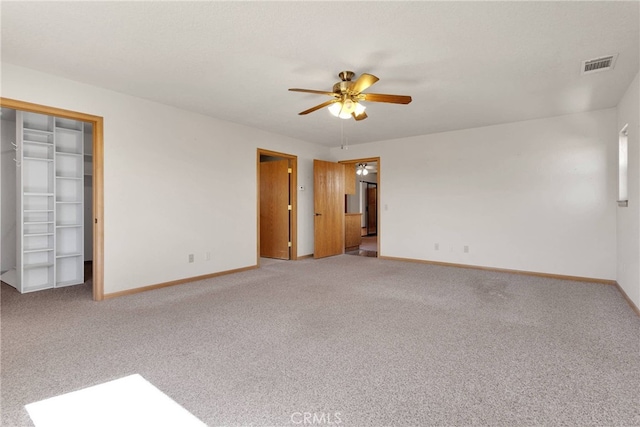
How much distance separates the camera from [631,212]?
11.2ft

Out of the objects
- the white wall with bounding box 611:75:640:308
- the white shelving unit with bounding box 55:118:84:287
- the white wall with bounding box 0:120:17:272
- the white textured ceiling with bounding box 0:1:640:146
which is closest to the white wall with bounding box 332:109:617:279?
the white wall with bounding box 611:75:640:308

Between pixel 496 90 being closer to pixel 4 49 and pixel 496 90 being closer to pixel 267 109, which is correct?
pixel 267 109

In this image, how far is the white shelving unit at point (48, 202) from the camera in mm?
3988

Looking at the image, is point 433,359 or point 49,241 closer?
point 433,359

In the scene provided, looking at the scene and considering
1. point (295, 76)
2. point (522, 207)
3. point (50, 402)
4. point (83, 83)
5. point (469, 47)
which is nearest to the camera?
point (50, 402)

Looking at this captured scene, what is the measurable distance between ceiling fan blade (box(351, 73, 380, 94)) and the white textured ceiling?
20 centimetres

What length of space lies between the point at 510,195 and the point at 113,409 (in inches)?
218

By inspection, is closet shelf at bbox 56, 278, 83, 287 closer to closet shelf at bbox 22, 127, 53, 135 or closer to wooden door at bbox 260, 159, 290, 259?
Answer: closet shelf at bbox 22, 127, 53, 135

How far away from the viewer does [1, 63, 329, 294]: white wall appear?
3.62 m

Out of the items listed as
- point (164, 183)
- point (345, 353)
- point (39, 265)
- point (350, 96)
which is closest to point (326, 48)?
point (350, 96)

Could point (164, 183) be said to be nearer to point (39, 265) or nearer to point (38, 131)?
point (38, 131)

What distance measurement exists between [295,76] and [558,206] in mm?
4268

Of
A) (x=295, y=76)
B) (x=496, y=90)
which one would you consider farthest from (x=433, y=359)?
(x=496, y=90)

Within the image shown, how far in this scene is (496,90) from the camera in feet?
11.9
